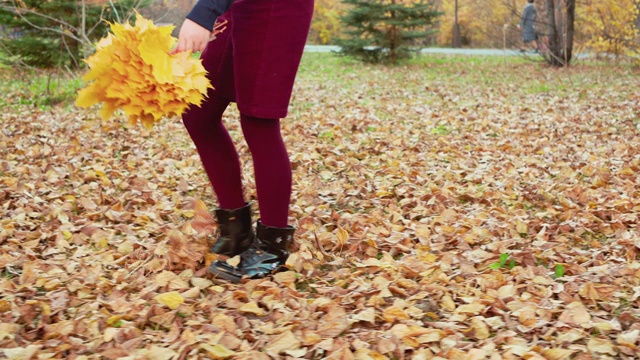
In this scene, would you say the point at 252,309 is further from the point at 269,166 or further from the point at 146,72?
the point at 146,72

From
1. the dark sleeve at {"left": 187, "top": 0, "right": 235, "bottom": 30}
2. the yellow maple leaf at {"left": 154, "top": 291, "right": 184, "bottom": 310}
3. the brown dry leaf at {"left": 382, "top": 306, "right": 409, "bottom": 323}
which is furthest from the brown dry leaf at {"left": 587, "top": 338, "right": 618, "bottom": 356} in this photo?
the dark sleeve at {"left": 187, "top": 0, "right": 235, "bottom": 30}

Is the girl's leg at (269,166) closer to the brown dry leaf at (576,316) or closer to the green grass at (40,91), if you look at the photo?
the brown dry leaf at (576,316)

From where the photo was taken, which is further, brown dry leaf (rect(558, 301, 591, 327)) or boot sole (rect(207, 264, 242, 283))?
boot sole (rect(207, 264, 242, 283))

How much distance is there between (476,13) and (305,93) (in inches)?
605

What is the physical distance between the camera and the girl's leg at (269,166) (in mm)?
2418

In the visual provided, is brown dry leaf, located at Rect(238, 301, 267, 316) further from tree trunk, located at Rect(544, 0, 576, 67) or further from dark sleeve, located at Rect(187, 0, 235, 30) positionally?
tree trunk, located at Rect(544, 0, 576, 67)

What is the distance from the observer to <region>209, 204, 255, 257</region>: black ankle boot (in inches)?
105

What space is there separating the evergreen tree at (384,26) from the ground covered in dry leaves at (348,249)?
8.34 meters

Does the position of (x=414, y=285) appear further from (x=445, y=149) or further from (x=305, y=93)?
(x=305, y=93)

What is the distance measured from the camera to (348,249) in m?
2.90

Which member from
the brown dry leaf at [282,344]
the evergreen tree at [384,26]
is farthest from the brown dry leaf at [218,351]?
the evergreen tree at [384,26]

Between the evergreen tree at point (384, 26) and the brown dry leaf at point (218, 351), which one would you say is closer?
the brown dry leaf at point (218, 351)

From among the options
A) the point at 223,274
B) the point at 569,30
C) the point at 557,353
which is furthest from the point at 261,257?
the point at 569,30

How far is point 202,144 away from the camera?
259 centimetres
